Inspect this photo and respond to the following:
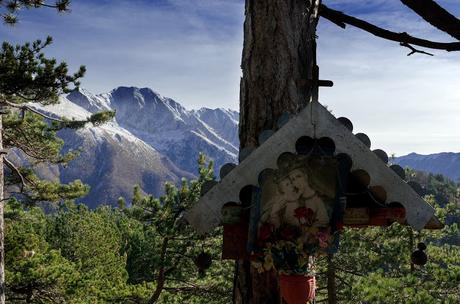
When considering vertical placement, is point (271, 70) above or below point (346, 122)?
above

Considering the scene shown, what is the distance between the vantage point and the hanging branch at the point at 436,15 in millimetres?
3223

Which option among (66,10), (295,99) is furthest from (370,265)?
(295,99)

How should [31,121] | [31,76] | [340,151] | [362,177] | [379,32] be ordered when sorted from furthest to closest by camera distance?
[31,121] < [31,76] < [379,32] < [362,177] < [340,151]

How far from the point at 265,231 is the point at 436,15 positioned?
1.81m

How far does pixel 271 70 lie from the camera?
3.46 m

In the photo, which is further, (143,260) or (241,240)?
(143,260)

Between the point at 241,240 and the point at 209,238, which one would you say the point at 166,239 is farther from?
the point at 241,240

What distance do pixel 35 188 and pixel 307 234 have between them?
12438mm

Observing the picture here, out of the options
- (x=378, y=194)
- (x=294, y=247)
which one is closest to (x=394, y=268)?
(x=378, y=194)

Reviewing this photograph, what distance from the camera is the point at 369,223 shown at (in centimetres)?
326

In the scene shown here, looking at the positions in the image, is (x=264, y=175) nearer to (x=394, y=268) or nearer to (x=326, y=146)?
(x=326, y=146)

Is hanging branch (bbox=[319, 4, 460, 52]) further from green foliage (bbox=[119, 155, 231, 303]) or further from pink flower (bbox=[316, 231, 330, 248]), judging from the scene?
green foliage (bbox=[119, 155, 231, 303])

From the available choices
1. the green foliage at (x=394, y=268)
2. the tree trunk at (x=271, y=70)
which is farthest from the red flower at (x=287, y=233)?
the green foliage at (x=394, y=268)

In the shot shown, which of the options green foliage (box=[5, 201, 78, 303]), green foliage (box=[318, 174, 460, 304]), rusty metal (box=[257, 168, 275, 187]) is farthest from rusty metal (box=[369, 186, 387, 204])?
green foliage (box=[5, 201, 78, 303])
